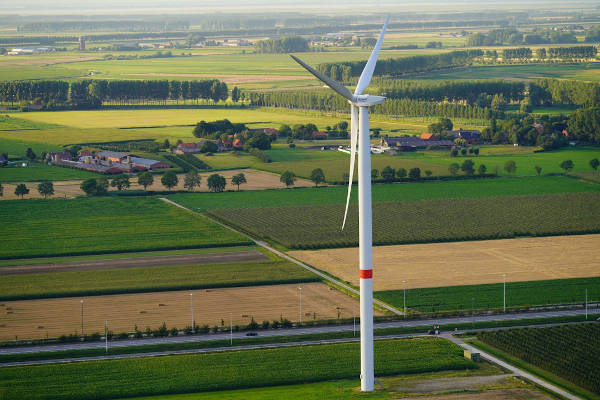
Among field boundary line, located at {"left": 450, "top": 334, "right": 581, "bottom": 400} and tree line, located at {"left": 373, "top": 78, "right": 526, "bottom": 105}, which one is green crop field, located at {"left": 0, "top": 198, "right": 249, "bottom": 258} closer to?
field boundary line, located at {"left": 450, "top": 334, "right": 581, "bottom": 400}

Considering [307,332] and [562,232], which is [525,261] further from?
[307,332]

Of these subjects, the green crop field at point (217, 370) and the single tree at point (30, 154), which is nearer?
the green crop field at point (217, 370)

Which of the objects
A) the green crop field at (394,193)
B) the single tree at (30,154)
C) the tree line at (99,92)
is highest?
the tree line at (99,92)

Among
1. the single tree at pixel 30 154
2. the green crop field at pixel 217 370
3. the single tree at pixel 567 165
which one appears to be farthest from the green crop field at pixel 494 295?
the single tree at pixel 30 154

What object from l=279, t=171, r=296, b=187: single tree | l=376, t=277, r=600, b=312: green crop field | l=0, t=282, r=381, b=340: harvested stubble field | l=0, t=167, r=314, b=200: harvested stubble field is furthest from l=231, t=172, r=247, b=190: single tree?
l=376, t=277, r=600, b=312: green crop field

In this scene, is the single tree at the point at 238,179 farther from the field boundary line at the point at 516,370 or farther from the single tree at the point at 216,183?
the field boundary line at the point at 516,370

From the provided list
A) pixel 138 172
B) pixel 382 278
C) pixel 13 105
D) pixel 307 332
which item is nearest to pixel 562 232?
pixel 382 278

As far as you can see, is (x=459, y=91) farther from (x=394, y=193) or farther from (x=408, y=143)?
(x=394, y=193)

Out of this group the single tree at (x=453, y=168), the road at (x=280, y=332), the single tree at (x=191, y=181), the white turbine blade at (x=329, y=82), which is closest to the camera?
the white turbine blade at (x=329, y=82)
